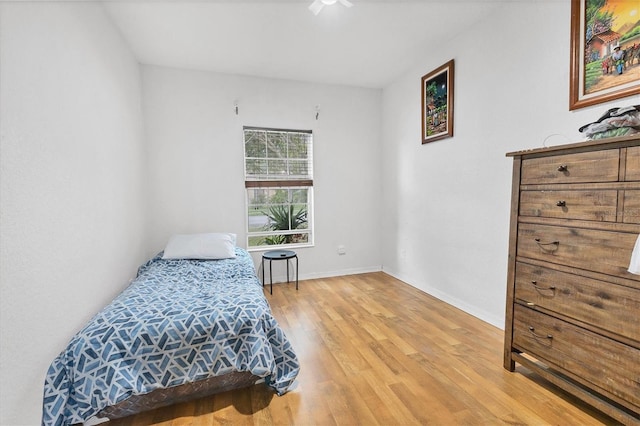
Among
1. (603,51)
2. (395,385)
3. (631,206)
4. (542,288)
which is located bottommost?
(395,385)

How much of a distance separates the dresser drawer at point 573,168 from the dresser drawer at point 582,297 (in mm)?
515

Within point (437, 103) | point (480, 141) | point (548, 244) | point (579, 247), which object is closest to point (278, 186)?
point (437, 103)

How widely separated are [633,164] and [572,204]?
1.00ft

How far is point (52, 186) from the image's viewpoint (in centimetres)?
158

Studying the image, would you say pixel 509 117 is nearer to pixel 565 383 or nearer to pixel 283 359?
pixel 565 383

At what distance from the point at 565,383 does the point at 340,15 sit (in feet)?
9.86

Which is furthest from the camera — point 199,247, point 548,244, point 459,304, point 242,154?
point 242,154

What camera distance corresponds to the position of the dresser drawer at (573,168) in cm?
139

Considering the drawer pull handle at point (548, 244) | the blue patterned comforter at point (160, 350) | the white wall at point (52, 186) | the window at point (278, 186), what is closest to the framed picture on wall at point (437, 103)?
the window at point (278, 186)

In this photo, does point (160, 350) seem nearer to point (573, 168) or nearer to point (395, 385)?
point (395, 385)

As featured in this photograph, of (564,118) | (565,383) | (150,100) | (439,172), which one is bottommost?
(565,383)

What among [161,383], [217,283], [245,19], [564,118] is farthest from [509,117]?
[161,383]

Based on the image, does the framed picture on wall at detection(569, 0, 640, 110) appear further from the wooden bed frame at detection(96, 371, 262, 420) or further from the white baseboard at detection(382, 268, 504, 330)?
the wooden bed frame at detection(96, 371, 262, 420)

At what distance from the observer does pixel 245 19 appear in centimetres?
249
